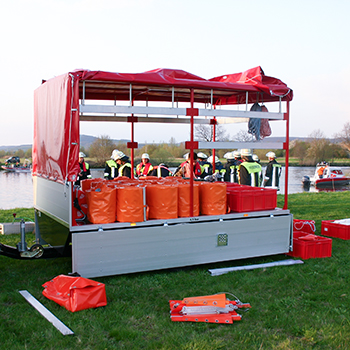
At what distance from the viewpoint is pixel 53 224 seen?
19.9ft

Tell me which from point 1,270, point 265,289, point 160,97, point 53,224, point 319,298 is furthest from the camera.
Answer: point 160,97

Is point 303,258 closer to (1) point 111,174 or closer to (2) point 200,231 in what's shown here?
(2) point 200,231

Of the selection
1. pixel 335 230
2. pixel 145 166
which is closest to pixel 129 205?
pixel 335 230

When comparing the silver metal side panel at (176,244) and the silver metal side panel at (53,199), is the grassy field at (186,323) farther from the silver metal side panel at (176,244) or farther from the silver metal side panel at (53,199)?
the silver metal side panel at (53,199)

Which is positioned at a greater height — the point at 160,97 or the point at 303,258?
the point at 160,97

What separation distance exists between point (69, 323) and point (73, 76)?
2795mm

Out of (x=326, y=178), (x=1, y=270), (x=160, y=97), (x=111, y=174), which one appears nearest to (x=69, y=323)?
(x=1, y=270)

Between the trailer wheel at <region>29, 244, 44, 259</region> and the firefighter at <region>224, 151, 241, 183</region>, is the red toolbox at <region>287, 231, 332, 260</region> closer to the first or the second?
the trailer wheel at <region>29, 244, 44, 259</region>

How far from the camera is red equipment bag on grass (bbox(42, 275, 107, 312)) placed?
412 centimetres

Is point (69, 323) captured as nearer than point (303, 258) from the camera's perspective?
Yes

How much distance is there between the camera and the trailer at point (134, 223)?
492 centimetres

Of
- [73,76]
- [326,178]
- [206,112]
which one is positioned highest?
[73,76]

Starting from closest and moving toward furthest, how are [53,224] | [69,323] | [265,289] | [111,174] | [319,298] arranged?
[69,323]
[319,298]
[265,289]
[53,224]
[111,174]

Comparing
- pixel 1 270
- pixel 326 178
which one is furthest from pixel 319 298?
pixel 326 178
